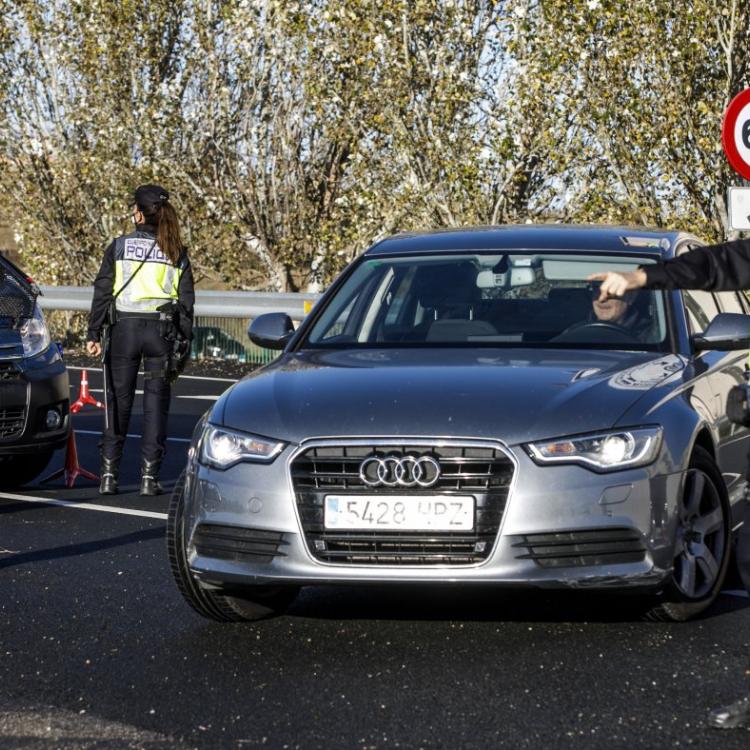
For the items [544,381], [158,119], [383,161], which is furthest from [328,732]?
[158,119]

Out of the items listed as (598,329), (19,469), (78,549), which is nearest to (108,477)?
(19,469)

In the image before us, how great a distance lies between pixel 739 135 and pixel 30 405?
5.93 meters

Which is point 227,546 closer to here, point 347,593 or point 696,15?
Result: point 347,593

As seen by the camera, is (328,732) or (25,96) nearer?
(328,732)

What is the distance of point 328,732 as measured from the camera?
5121 mm

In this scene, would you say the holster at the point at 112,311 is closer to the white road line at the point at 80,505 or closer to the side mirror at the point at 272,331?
the white road line at the point at 80,505

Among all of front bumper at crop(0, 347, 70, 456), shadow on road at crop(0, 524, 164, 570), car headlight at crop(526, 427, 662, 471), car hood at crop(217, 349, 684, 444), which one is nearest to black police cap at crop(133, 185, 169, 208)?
front bumper at crop(0, 347, 70, 456)

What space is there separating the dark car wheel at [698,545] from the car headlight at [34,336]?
5.53 metres

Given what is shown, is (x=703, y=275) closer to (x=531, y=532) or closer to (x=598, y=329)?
(x=531, y=532)

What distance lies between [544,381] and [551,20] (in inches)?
603

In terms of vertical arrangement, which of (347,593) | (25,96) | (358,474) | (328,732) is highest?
(358,474)

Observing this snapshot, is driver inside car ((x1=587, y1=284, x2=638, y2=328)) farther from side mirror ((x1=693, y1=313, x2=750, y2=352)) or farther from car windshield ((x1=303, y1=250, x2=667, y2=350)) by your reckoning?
side mirror ((x1=693, y1=313, x2=750, y2=352))

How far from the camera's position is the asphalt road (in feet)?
16.8

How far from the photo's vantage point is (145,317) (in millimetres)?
10852
